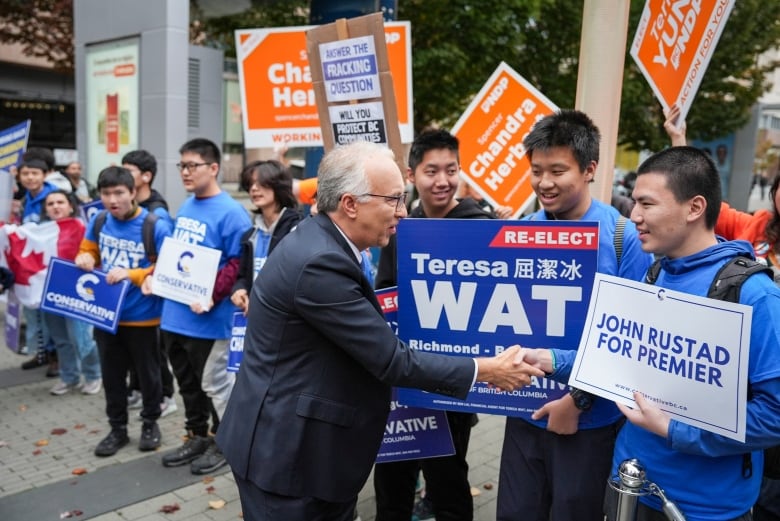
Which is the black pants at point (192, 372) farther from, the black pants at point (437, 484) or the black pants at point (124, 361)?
the black pants at point (437, 484)

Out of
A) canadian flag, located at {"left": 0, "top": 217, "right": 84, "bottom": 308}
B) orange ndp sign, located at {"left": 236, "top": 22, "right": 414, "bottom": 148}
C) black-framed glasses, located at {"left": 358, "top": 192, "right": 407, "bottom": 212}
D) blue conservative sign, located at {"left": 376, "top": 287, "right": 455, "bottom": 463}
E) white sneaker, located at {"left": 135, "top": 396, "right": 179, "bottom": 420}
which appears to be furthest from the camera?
canadian flag, located at {"left": 0, "top": 217, "right": 84, "bottom": 308}

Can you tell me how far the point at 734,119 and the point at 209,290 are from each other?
19.6 meters

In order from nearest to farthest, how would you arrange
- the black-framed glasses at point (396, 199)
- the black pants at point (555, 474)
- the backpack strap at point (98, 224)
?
1. the black-framed glasses at point (396, 199)
2. the black pants at point (555, 474)
3. the backpack strap at point (98, 224)

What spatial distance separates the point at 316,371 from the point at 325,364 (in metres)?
0.04

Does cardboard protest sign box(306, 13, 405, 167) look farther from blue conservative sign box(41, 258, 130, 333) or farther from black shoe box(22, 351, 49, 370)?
black shoe box(22, 351, 49, 370)

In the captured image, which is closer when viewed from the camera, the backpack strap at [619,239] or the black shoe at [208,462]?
A: the backpack strap at [619,239]

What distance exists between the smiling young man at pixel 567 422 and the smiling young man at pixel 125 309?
9.60ft

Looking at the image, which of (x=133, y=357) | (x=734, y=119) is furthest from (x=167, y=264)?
(x=734, y=119)

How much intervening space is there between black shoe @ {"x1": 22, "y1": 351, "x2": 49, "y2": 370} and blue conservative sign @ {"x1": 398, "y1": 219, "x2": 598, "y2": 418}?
5.60m

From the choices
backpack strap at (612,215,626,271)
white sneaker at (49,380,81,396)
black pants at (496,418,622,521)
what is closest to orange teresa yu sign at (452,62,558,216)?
backpack strap at (612,215,626,271)

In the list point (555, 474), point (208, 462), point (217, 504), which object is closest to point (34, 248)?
point (208, 462)

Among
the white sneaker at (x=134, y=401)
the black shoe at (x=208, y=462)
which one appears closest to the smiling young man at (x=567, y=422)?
the black shoe at (x=208, y=462)

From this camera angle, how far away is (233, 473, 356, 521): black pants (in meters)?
2.27

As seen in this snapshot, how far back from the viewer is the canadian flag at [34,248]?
5.82 meters
